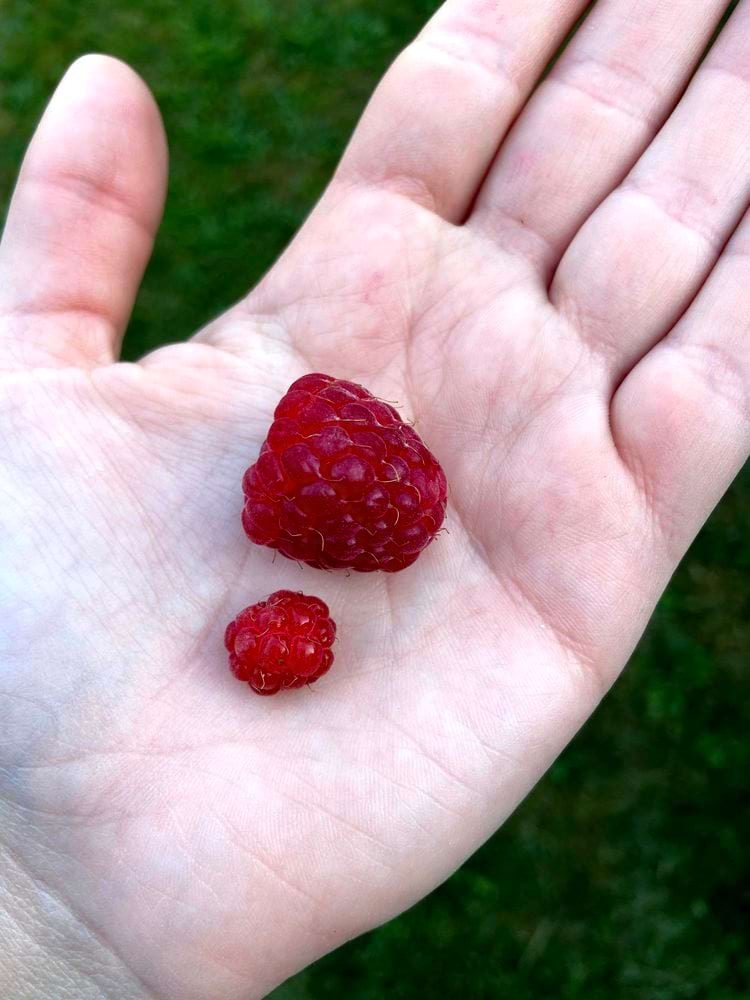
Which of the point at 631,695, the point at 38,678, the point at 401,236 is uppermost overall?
the point at 401,236

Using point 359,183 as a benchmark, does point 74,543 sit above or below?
below

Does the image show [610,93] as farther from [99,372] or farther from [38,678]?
[38,678]

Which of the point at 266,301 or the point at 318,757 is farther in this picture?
the point at 266,301

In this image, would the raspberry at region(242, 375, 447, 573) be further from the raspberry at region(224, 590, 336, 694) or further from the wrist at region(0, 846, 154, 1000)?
the wrist at region(0, 846, 154, 1000)

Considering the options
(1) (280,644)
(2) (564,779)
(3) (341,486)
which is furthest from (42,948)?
A: (2) (564,779)

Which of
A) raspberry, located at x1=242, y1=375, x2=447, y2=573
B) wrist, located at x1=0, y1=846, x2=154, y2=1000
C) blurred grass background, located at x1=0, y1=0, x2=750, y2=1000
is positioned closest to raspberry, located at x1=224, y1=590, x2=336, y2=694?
raspberry, located at x1=242, y1=375, x2=447, y2=573

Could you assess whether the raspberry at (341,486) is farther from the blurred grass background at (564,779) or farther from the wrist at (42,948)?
the blurred grass background at (564,779)

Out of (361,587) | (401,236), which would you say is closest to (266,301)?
(401,236)
